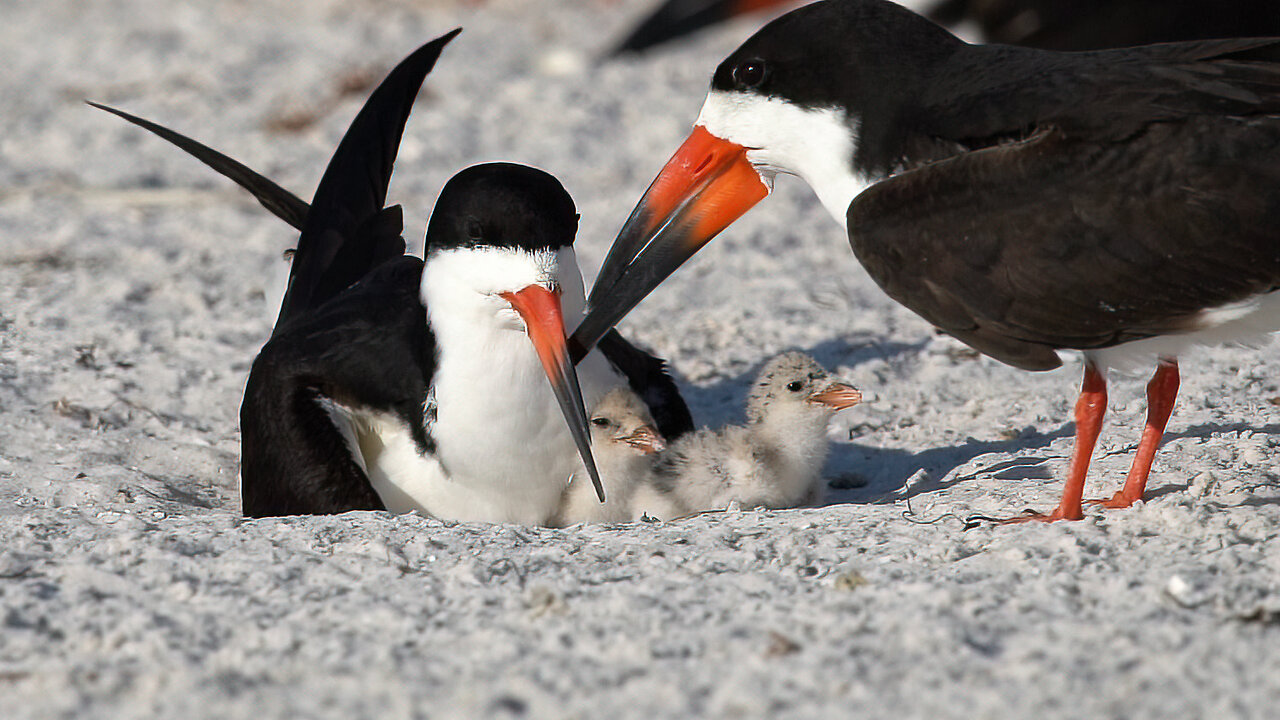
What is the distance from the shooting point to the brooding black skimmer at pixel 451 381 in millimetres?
3801

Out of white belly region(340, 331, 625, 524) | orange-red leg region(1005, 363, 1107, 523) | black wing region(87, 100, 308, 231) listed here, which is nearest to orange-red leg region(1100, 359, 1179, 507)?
orange-red leg region(1005, 363, 1107, 523)

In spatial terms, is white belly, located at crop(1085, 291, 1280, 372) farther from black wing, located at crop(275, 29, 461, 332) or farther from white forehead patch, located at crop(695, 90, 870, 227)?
black wing, located at crop(275, 29, 461, 332)

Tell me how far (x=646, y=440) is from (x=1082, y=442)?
3.89 ft

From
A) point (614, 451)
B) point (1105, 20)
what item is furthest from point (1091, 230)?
point (1105, 20)

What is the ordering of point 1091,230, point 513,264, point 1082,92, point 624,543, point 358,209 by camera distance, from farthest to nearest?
1. point 358,209
2. point 513,264
3. point 624,543
4. point 1082,92
5. point 1091,230

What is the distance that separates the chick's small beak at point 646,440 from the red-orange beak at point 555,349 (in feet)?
1.20

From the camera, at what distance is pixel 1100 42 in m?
7.97

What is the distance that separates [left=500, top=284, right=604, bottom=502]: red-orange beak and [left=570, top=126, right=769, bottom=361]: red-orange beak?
0.17 meters

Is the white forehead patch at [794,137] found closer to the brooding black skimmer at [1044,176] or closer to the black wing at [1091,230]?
the brooding black skimmer at [1044,176]

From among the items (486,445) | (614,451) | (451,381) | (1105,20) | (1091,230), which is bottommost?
(614,451)

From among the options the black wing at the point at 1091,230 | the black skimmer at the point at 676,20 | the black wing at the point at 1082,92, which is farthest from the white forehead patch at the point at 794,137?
the black skimmer at the point at 676,20

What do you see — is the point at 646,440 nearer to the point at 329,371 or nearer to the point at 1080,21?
the point at 329,371

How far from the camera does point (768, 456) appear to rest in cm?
437

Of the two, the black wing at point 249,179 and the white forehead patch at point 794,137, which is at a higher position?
the black wing at point 249,179
